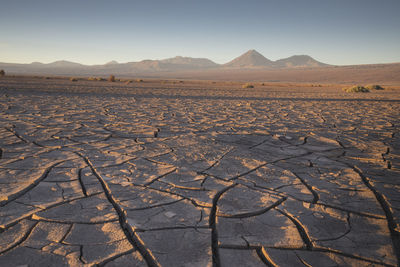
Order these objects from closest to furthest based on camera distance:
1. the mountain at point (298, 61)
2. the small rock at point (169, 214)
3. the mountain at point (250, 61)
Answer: the small rock at point (169, 214) < the mountain at point (250, 61) < the mountain at point (298, 61)

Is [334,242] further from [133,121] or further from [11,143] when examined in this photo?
[133,121]

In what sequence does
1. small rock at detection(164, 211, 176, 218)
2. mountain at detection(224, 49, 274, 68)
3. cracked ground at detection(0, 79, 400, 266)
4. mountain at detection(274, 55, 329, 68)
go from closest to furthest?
cracked ground at detection(0, 79, 400, 266) < small rock at detection(164, 211, 176, 218) < mountain at detection(224, 49, 274, 68) < mountain at detection(274, 55, 329, 68)

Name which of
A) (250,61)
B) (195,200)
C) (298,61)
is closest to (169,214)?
(195,200)

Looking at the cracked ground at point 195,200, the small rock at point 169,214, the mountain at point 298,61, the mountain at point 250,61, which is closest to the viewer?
the cracked ground at point 195,200

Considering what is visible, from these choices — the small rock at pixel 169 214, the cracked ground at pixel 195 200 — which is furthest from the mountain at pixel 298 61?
the small rock at pixel 169 214

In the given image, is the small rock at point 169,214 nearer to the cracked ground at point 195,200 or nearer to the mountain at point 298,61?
the cracked ground at point 195,200

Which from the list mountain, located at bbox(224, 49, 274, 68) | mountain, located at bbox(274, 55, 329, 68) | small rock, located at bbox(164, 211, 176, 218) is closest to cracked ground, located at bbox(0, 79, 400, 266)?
small rock, located at bbox(164, 211, 176, 218)

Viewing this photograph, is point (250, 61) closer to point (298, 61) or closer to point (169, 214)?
point (298, 61)

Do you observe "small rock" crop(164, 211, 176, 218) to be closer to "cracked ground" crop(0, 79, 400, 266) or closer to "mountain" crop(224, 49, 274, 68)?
"cracked ground" crop(0, 79, 400, 266)

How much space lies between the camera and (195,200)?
1.82 metres

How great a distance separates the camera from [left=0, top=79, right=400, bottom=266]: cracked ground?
1.30 metres

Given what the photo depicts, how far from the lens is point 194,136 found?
3686 millimetres

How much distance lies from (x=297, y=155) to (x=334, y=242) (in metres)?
1.60

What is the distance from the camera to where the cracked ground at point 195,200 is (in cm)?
130
